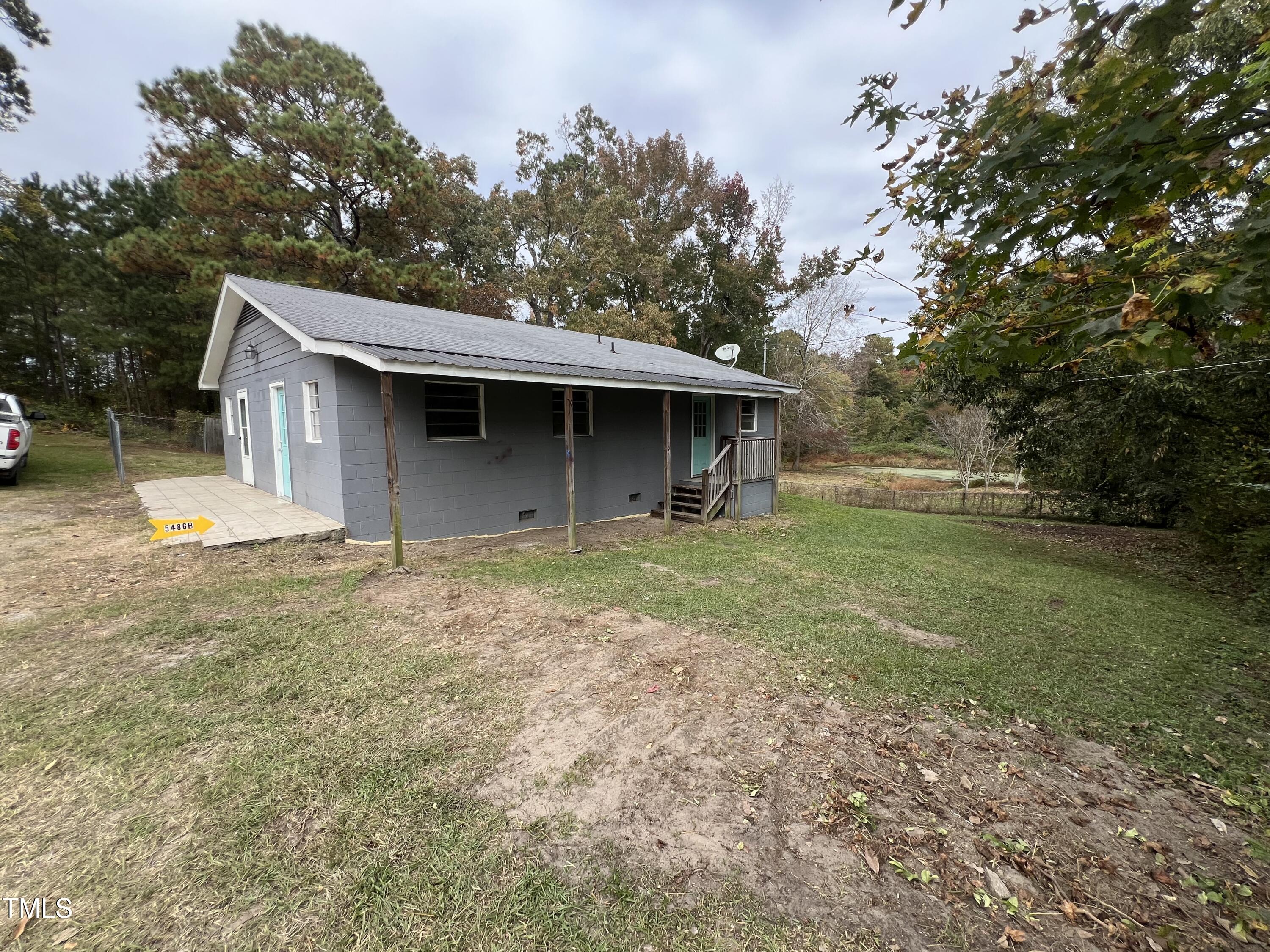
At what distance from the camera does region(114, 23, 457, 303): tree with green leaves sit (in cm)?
1583

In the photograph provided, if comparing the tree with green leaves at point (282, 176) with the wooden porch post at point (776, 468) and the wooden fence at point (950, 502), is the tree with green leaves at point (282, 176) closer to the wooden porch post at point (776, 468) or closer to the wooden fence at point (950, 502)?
the wooden porch post at point (776, 468)

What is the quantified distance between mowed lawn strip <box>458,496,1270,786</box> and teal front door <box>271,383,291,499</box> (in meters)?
4.78

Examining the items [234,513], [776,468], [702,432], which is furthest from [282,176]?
[776,468]

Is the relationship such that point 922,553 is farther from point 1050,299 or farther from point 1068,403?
point 1050,299

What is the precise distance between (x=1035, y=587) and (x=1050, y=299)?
564 cm

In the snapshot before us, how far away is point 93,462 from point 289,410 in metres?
9.58

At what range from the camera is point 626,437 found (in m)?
9.95

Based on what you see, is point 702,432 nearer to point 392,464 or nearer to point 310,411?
point 392,464

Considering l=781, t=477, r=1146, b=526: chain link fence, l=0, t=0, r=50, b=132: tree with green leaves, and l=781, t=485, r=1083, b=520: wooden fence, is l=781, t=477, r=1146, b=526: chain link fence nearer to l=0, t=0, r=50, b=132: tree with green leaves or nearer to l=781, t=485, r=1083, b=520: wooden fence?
l=781, t=485, r=1083, b=520: wooden fence

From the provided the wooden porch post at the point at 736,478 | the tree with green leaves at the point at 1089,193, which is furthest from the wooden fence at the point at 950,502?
the tree with green leaves at the point at 1089,193

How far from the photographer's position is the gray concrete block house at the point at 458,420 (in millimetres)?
6723

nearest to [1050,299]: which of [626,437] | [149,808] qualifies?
[149,808]

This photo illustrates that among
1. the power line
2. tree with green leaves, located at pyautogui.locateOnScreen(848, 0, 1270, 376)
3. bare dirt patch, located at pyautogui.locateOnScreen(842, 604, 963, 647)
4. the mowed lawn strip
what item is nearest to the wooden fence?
the mowed lawn strip

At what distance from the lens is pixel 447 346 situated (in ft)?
23.0
